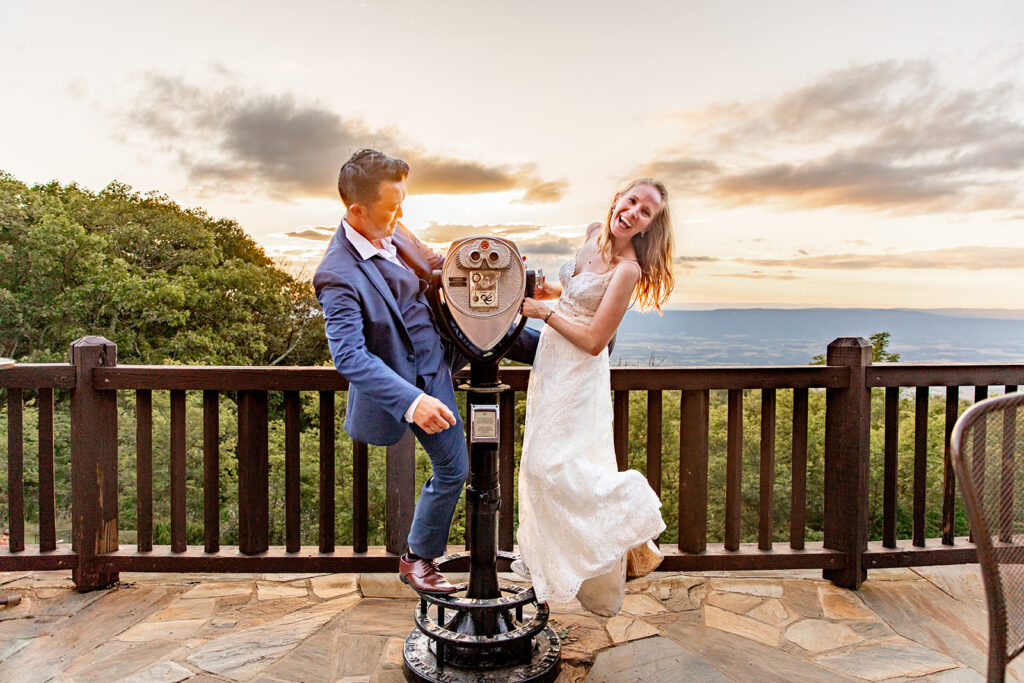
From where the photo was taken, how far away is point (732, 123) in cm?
605

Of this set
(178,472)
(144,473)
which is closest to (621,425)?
(178,472)

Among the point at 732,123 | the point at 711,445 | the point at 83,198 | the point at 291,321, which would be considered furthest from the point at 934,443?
the point at 83,198

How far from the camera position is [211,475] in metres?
2.97

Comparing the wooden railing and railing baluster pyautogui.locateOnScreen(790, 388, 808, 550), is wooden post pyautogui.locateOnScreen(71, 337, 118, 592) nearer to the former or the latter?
the wooden railing

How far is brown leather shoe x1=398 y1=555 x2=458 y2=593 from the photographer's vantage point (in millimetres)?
2123

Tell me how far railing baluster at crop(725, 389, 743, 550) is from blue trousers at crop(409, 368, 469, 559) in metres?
1.47

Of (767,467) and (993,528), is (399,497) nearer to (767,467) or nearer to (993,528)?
(767,467)

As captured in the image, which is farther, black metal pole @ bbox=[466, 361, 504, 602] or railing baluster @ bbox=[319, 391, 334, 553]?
railing baluster @ bbox=[319, 391, 334, 553]

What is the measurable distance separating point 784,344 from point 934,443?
1.91 meters

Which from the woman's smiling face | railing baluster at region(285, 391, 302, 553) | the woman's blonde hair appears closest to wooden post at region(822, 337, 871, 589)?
the woman's blonde hair

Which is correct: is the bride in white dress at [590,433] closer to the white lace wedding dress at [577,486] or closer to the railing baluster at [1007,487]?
the white lace wedding dress at [577,486]

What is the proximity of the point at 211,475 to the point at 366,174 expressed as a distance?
177cm

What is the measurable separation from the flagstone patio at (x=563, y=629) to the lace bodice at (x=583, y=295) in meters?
1.22

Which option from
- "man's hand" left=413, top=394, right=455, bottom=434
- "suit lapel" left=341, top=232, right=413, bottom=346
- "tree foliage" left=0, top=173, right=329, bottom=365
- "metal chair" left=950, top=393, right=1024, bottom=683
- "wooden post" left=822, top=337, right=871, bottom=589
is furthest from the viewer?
"tree foliage" left=0, top=173, right=329, bottom=365
